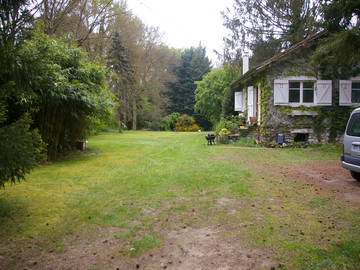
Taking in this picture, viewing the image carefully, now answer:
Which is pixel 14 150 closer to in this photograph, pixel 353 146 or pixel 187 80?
pixel 353 146

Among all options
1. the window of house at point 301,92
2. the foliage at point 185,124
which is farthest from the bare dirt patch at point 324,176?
the foliage at point 185,124

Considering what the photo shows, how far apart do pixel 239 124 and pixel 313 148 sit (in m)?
4.72

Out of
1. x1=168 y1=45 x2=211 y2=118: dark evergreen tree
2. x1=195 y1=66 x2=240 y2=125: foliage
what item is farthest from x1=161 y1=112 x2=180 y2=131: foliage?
x1=195 y1=66 x2=240 y2=125: foliage

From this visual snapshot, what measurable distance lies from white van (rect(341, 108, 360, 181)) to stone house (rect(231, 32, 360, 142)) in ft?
26.6

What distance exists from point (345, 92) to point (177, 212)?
41.8 feet

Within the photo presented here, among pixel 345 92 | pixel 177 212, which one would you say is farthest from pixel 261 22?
pixel 177 212

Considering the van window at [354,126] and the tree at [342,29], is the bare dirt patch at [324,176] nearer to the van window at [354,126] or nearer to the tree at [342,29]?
the van window at [354,126]

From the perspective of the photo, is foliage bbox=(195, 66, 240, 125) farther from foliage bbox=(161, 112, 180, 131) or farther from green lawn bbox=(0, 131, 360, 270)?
green lawn bbox=(0, 131, 360, 270)

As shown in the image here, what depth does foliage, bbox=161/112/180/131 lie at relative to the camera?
36344mm

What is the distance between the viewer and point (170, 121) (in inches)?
1446

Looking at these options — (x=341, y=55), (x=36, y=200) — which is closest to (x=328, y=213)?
(x=36, y=200)

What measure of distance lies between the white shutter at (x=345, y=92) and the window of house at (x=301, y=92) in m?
1.26

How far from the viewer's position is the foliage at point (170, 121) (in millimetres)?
36344

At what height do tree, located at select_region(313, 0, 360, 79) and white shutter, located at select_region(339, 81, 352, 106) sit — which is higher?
tree, located at select_region(313, 0, 360, 79)
